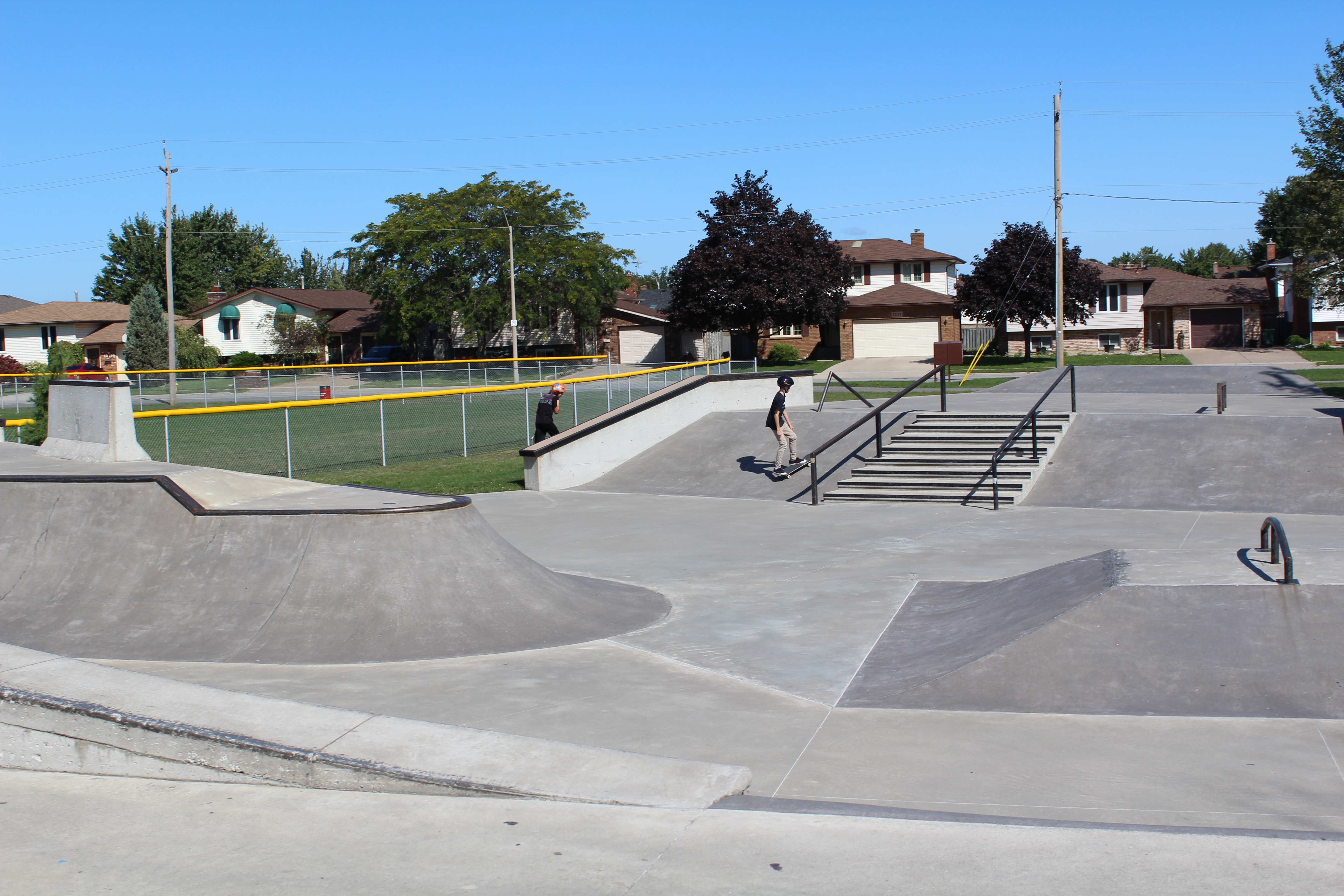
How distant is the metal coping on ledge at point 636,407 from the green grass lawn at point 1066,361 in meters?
19.5

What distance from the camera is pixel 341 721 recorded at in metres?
4.94

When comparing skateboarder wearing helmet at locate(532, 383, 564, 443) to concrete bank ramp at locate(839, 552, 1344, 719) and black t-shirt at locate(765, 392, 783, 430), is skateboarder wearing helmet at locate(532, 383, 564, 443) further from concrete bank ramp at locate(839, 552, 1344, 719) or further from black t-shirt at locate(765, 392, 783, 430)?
concrete bank ramp at locate(839, 552, 1344, 719)

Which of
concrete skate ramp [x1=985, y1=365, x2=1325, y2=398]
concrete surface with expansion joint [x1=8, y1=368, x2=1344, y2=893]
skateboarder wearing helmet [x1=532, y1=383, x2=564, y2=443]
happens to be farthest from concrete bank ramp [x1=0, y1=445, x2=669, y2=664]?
concrete skate ramp [x1=985, y1=365, x2=1325, y2=398]

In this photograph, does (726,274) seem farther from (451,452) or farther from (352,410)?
(451,452)

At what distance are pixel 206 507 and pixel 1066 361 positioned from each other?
38.0 metres

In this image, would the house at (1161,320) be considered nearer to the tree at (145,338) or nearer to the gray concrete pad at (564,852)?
the tree at (145,338)

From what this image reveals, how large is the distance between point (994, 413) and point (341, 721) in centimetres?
1401

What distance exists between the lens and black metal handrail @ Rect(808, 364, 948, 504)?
48.6 feet

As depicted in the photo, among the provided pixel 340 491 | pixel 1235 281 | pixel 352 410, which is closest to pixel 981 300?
pixel 1235 281

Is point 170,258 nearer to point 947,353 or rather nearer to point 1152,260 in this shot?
point 947,353

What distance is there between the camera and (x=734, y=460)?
57.9ft

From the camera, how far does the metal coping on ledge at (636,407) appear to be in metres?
17.1

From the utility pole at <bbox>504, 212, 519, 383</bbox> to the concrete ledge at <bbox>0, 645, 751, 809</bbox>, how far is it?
34562mm

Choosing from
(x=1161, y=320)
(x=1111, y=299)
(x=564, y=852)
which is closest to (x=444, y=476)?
(x=564, y=852)
